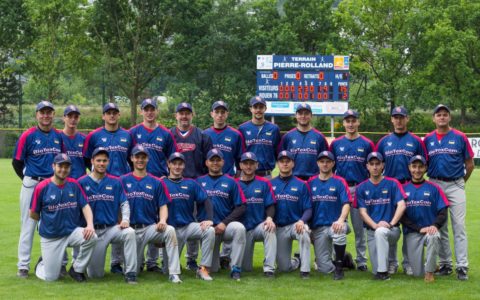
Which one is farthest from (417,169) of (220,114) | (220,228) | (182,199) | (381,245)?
(182,199)

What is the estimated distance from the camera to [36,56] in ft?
144

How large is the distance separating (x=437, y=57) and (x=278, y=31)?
32.1 ft

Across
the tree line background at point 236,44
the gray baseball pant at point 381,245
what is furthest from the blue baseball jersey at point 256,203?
the tree line background at point 236,44

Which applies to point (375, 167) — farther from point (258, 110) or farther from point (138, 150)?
point (138, 150)

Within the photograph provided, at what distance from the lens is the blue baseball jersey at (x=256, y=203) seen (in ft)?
27.1

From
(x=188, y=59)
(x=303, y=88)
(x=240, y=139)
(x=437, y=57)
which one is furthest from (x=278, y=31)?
(x=240, y=139)

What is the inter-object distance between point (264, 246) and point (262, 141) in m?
1.49

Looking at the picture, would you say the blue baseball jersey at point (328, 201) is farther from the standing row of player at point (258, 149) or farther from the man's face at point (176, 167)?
the man's face at point (176, 167)

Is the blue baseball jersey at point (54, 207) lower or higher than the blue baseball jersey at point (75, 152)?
lower

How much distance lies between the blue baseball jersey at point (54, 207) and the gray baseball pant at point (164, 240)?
754mm

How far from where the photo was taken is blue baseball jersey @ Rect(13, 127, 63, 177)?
796 cm

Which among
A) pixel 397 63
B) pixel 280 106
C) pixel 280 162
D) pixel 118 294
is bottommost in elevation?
pixel 118 294

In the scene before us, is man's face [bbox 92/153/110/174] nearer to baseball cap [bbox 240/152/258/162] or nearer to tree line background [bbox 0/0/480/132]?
baseball cap [bbox 240/152/258/162]

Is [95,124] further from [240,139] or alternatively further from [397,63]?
[240,139]
